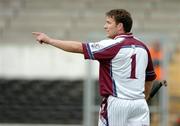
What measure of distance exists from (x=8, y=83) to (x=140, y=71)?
28.2ft

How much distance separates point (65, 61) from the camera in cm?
1373

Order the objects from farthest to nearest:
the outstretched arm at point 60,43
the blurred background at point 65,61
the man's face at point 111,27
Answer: the blurred background at point 65,61 → the man's face at point 111,27 → the outstretched arm at point 60,43

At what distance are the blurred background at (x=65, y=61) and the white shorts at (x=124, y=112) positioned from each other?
18.9ft

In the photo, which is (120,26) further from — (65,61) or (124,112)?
(65,61)

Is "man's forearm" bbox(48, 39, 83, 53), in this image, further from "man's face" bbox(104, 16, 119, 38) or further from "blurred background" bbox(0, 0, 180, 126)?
"blurred background" bbox(0, 0, 180, 126)

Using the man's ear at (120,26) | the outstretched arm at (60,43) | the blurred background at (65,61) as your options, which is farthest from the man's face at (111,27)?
the blurred background at (65,61)

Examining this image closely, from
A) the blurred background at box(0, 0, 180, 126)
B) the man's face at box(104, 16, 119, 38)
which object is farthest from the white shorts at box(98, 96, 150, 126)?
the blurred background at box(0, 0, 180, 126)

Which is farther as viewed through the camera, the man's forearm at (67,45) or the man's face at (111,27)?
the man's face at (111,27)

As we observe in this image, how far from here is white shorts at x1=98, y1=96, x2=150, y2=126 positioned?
501 cm

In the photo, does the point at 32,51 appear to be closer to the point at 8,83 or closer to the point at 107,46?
the point at 8,83

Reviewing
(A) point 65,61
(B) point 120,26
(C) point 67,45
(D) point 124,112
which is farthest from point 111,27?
(A) point 65,61

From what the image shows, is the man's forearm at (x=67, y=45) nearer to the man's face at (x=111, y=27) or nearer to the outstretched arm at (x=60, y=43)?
the outstretched arm at (x=60, y=43)

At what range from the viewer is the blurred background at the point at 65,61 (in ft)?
36.9

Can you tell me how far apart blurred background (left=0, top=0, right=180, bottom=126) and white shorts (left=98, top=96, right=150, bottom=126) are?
577 cm
